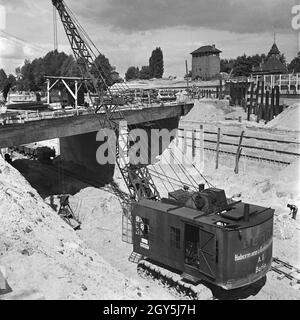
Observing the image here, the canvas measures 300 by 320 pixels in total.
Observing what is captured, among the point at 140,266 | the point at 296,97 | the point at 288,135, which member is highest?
the point at 296,97

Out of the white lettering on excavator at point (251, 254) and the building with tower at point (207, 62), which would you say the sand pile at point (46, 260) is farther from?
the building with tower at point (207, 62)

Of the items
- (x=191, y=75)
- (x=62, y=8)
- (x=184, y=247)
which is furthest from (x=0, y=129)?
(x=191, y=75)

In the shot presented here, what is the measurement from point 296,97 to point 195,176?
47.0 feet

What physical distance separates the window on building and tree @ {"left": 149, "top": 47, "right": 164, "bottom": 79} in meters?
107

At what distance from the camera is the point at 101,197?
3203 centimetres

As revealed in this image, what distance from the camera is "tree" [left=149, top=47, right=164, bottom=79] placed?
12100 centimetres

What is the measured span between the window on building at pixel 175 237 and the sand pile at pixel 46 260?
2.52 metres

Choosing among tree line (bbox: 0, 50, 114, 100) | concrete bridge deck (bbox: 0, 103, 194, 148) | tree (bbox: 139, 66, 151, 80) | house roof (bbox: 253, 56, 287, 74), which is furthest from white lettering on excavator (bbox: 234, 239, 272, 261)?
tree (bbox: 139, 66, 151, 80)

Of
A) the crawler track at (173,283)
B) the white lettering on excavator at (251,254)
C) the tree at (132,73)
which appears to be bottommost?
the crawler track at (173,283)

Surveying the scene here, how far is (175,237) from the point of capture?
17172 millimetres

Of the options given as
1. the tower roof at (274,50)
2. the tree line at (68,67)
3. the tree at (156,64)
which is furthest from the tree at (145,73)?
the tower roof at (274,50)

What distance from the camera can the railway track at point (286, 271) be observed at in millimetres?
18678

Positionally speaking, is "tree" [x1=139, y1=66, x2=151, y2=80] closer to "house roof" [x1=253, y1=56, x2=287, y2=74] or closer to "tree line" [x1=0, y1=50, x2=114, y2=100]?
"tree line" [x1=0, y1=50, x2=114, y2=100]
